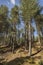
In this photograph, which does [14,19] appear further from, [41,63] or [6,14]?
[41,63]

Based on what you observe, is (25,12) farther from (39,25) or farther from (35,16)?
(39,25)

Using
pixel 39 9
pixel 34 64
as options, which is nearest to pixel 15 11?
pixel 39 9

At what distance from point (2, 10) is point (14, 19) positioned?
4.12 m

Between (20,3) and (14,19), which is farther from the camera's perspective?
(14,19)

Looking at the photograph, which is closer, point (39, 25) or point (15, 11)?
point (39, 25)

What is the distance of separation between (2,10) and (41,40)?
1418cm

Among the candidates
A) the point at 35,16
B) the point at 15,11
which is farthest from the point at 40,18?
the point at 15,11

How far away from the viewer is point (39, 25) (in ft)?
151

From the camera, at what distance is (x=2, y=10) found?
2008 inches

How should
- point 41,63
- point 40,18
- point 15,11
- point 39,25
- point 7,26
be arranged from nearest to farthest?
point 41,63, point 40,18, point 39,25, point 15,11, point 7,26

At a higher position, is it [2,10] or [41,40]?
[2,10]

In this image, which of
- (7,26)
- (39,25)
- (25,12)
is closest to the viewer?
(25,12)

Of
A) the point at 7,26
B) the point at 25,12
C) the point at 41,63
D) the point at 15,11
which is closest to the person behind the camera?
the point at 41,63

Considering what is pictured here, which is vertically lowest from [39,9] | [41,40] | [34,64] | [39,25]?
[34,64]
